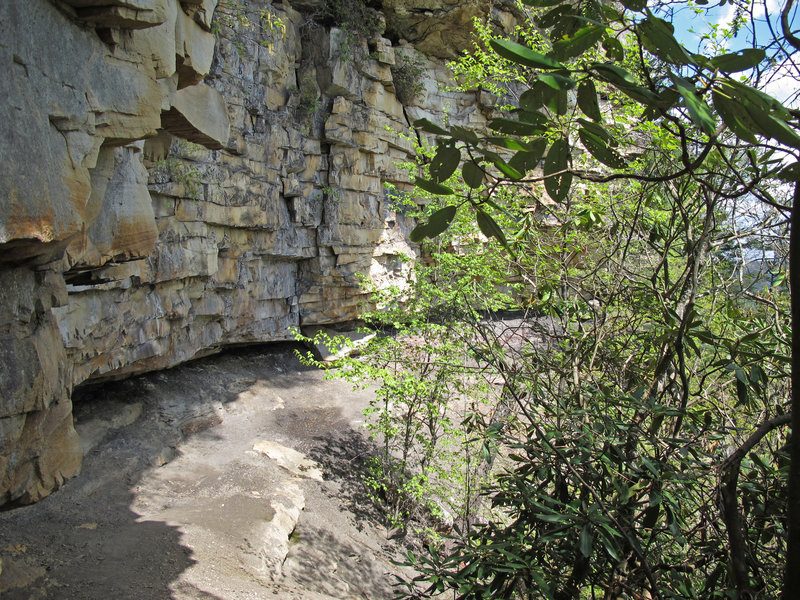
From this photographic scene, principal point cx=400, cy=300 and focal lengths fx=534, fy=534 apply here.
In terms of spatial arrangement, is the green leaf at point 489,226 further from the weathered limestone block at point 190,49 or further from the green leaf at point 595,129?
the weathered limestone block at point 190,49

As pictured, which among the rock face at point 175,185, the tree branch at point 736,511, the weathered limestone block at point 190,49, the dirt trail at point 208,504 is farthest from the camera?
the dirt trail at point 208,504

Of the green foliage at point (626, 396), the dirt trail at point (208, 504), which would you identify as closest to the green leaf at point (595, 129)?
the green foliage at point (626, 396)

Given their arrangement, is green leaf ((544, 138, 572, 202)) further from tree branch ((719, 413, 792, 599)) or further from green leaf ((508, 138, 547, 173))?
tree branch ((719, 413, 792, 599))

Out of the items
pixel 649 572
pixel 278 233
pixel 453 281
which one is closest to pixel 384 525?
pixel 453 281

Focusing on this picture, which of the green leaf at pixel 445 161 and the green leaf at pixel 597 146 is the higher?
the green leaf at pixel 597 146

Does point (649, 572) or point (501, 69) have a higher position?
point (501, 69)

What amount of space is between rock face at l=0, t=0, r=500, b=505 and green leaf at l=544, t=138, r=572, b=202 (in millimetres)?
2091

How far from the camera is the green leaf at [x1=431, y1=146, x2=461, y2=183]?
2.71 ft

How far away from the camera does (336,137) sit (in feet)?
38.7

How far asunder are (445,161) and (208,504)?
698cm

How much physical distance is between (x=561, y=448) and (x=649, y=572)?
0.54 metres

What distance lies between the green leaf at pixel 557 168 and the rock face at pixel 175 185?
2.09m

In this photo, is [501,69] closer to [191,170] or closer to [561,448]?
[191,170]

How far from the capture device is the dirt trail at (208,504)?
494cm
